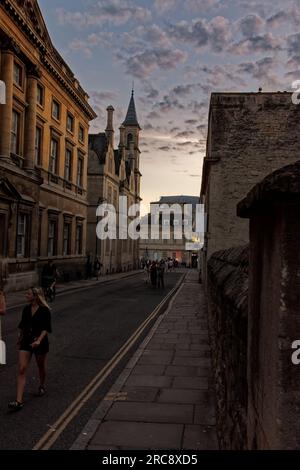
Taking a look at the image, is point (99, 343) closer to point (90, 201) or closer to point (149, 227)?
point (90, 201)

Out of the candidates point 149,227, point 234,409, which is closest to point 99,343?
point 234,409

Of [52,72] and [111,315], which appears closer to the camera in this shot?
[111,315]

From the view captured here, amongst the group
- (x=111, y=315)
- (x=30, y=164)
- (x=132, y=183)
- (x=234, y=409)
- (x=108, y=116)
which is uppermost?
(x=108, y=116)

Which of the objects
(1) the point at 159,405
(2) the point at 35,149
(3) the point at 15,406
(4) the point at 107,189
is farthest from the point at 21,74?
(4) the point at 107,189

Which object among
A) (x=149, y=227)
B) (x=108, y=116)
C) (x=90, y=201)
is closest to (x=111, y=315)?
(x=90, y=201)

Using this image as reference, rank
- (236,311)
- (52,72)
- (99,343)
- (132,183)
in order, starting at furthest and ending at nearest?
(132,183), (52,72), (99,343), (236,311)

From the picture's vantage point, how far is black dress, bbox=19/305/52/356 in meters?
6.96

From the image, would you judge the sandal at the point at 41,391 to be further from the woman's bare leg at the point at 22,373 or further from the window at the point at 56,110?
the window at the point at 56,110

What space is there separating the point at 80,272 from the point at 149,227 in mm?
59570

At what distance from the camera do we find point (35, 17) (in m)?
25.5

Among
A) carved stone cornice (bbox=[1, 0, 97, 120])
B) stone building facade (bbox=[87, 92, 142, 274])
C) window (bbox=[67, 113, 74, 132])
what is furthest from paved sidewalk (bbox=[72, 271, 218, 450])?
stone building facade (bbox=[87, 92, 142, 274])

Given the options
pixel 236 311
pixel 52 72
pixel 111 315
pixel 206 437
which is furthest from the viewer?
pixel 52 72

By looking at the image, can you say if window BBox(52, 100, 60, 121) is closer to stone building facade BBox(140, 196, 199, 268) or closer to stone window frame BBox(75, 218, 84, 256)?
stone window frame BBox(75, 218, 84, 256)

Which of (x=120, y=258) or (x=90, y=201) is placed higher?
(x=90, y=201)
